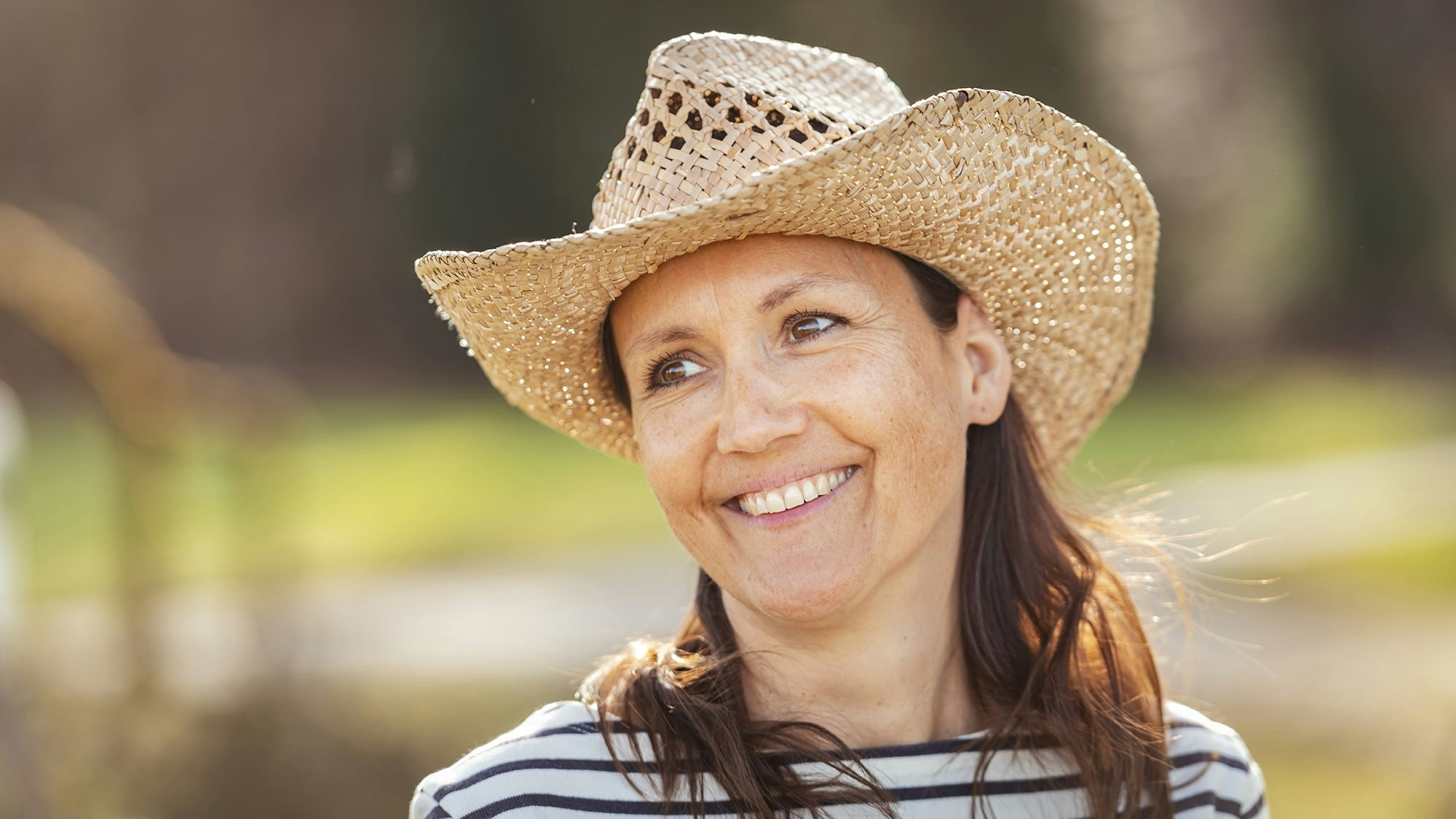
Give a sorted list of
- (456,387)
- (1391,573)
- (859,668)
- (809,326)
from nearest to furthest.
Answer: (809,326), (859,668), (1391,573), (456,387)

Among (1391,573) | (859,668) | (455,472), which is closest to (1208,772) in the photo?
(859,668)

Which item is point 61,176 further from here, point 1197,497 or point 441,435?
point 1197,497

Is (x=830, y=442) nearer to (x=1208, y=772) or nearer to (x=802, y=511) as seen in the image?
(x=802, y=511)

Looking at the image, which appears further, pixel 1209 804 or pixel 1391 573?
pixel 1391 573

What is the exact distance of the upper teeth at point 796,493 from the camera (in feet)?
6.26

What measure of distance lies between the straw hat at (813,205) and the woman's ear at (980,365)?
34 millimetres

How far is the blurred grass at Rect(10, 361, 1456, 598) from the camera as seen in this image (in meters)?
8.36

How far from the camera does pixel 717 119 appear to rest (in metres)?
1.94

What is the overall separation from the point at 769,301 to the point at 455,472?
11.8m

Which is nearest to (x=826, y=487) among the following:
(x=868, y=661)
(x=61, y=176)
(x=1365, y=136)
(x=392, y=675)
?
(x=868, y=661)

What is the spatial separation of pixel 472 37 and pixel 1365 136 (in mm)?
7568

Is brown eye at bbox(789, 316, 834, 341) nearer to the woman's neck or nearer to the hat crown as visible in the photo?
the hat crown

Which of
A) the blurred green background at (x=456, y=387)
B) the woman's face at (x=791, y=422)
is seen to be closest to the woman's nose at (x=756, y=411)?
the woman's face at (x=791, y=422)

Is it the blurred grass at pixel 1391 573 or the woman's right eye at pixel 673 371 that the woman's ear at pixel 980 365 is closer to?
the woman's right eye at pixel 673 371
